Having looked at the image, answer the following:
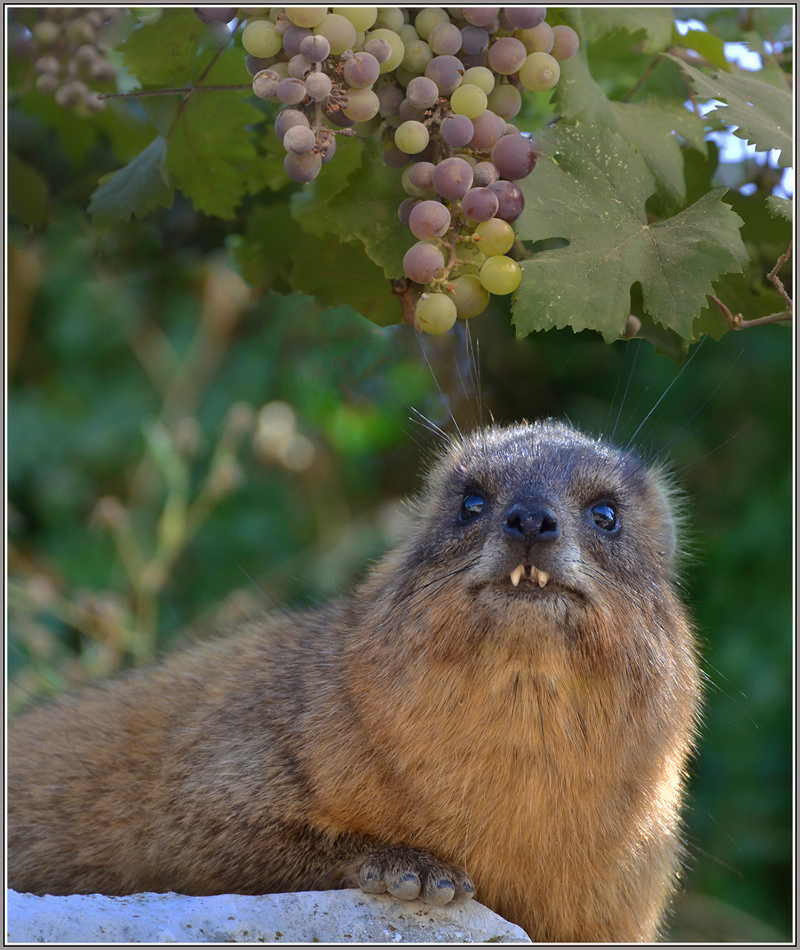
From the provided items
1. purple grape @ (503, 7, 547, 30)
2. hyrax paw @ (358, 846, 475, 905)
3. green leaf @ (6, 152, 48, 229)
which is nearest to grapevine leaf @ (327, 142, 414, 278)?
purple grape @ (503, 7, 547, 30)

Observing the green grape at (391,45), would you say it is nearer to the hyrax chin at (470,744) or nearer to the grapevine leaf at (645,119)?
the grapevine leaf at (645,119)

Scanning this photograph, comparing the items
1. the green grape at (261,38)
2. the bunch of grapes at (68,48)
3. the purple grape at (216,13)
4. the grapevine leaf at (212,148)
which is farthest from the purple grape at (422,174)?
the bunch of grapes at (68,48)

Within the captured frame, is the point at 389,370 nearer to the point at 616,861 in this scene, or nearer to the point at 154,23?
the point at 154,23

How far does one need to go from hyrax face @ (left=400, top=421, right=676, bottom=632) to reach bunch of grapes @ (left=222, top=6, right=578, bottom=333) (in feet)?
1.48

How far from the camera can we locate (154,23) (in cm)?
187

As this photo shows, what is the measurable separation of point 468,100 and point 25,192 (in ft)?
4.71

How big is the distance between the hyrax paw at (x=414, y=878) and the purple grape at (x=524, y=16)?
163 centimetres

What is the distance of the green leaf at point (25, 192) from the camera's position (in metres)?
2.46

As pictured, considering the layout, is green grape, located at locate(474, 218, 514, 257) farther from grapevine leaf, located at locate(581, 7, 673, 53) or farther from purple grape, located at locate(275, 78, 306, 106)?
grapevine leaf, located at locate(581, 7, 673, 53)

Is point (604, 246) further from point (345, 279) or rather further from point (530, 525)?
point (345, 279)

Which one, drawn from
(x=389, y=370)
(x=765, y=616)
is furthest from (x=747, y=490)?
(x=389, y=370)

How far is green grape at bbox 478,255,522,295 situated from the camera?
1.68 metres

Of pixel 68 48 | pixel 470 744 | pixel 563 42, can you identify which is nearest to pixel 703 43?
pixel 563 42

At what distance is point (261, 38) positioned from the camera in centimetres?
160
